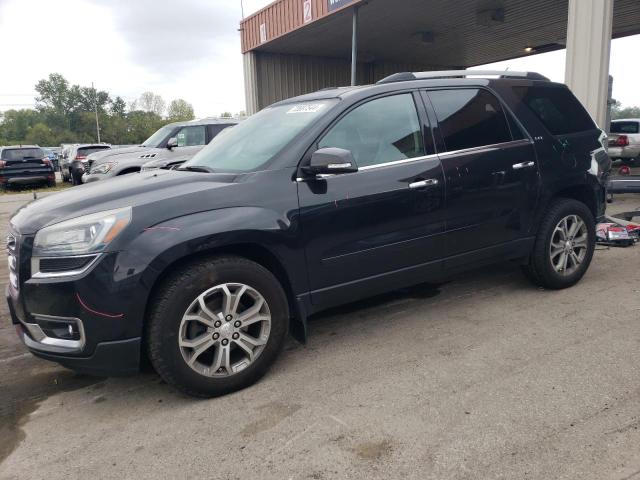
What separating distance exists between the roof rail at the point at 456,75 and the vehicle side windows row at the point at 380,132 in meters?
0.21

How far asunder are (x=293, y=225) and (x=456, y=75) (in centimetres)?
198

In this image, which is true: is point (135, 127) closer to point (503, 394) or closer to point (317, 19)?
point (317, 19)

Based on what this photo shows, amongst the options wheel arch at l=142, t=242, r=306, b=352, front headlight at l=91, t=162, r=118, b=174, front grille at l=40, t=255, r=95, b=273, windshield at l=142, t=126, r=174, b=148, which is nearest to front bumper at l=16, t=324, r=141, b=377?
wheel arch at l=142, t=242, r=306, b=352

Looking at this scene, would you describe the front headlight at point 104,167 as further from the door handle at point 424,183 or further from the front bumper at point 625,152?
the front bumper at point 625,152

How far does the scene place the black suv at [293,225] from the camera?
269 cm

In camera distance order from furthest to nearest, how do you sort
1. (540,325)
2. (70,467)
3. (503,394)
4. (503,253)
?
(503,253), (540,325), (503,394), (70,467)

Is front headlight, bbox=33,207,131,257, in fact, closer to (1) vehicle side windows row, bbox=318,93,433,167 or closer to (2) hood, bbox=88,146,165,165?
(1) vehicle side windows row, bbox=318,93,433,167

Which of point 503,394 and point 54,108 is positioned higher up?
point 54,108

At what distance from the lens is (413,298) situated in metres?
4.55

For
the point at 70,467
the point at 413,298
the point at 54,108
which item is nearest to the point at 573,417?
the point at 413,298

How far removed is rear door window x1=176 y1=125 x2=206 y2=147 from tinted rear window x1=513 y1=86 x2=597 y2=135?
7.33 meters

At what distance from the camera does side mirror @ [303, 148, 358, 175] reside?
3.04 m

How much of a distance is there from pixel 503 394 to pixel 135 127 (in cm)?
9241

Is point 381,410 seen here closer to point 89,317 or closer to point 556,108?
point 89,317
